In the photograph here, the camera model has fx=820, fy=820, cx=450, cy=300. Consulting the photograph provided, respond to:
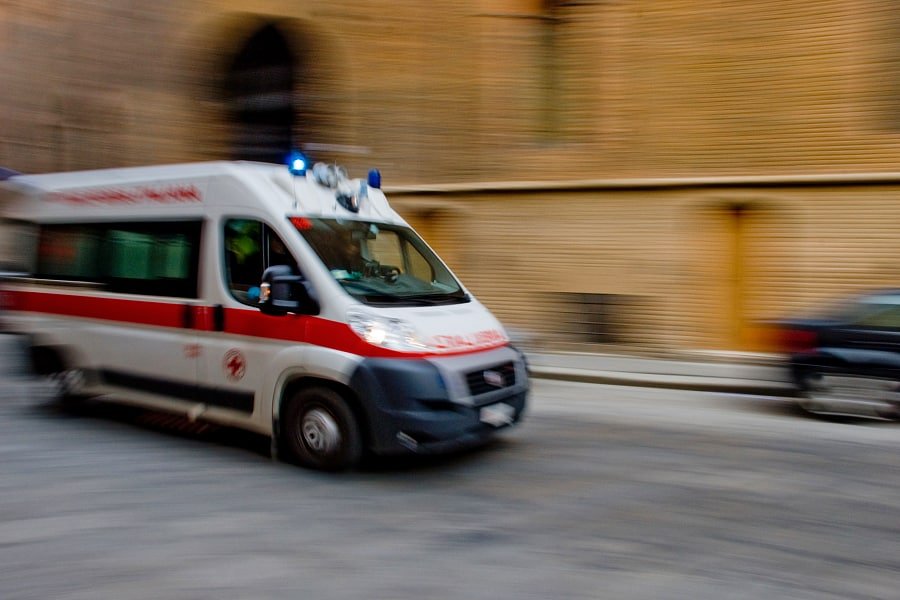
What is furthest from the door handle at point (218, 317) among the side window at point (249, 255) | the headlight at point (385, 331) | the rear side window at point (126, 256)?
Answer: the headlight at point (385, 331)

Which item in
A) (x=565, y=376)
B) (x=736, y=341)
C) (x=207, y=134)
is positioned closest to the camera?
(x=565, y=376)

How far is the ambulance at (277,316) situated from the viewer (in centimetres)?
568

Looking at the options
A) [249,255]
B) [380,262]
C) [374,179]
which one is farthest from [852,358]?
[249,255]

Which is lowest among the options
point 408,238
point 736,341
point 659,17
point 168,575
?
point 168,575

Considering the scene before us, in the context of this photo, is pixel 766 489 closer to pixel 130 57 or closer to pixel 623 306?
pixel 623 306

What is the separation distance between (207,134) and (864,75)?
12780 mm

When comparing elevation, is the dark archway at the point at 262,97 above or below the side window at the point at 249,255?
above

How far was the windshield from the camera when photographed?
20.1ft

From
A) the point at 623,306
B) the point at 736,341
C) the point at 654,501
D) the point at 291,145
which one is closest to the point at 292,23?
the point at 291,145

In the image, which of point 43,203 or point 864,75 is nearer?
point 43,203

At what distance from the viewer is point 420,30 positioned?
14391 millimetres

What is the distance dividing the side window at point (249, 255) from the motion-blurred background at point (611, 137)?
6.92 metres

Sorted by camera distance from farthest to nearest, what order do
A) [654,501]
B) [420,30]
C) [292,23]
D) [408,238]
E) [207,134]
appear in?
1. [207,134]
2. [292,23]
3. [420,30]
4. [408,238]
5. [654,501]

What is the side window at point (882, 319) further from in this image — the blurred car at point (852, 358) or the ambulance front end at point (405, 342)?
the ambulance front end at point (405, 342)
